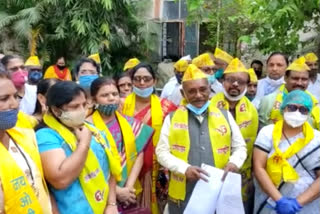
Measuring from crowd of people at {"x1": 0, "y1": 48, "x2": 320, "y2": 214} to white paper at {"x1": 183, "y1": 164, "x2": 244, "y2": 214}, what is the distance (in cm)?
7

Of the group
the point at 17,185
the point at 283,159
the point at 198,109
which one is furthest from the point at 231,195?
the point at 17,185

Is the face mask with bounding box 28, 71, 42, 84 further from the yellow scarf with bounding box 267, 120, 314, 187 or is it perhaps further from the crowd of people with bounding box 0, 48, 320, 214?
the yellow scarf with bounding box 267, 120, 314, 187

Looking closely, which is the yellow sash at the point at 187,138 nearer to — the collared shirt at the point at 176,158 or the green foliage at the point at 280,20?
the collared shirt at the point at 176,158

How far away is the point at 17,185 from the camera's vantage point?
2.21 metres

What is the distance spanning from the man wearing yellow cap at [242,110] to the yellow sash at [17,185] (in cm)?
174

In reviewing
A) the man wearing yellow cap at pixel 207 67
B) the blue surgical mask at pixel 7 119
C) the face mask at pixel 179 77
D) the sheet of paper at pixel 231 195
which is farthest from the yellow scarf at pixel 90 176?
the face mask at pixel 179 77

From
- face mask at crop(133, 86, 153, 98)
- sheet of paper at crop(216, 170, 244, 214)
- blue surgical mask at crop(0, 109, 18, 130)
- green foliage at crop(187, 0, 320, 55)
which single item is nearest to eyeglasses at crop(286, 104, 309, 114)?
sheet of paper at crop(216, 170, 244, 214)

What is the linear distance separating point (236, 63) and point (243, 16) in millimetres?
5790

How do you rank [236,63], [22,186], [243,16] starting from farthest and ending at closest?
[243,16]
[236,63]
[22,186]

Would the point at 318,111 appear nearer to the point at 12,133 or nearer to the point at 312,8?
the point at 312,8

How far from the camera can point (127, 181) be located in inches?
136

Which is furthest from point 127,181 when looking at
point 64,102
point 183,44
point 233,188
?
point 183,44

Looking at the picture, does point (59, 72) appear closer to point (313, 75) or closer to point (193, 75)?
point (313, 75)

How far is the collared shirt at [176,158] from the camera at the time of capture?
125 inches
